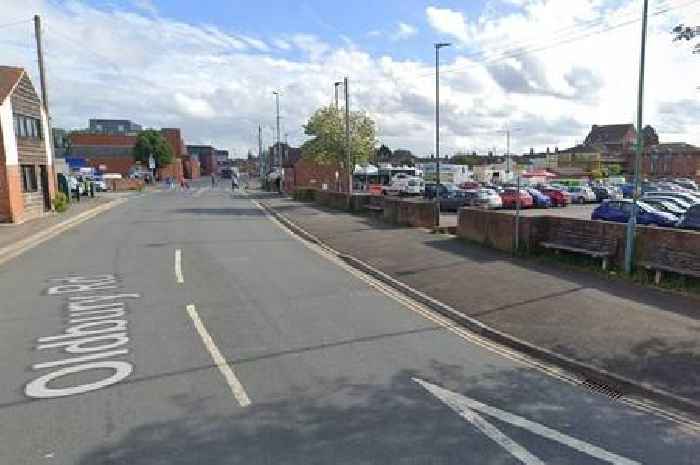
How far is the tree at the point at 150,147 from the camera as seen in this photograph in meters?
94.3

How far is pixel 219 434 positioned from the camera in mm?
4645

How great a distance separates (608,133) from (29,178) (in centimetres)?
13750

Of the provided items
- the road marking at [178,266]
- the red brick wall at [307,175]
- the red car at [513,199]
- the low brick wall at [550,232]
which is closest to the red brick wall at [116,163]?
the red brick wall at [307,175]

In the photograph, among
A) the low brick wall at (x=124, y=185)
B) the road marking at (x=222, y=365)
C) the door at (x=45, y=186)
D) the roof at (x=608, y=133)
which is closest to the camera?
the road marking at (x=222, y=365)

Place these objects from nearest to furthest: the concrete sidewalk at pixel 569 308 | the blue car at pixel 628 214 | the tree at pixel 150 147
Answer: the concrete sidewalk at pixel 569 308, the blue car at pixel 628 214, the tree at pixel 150 147

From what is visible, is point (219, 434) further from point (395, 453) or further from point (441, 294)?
point (441, 294)

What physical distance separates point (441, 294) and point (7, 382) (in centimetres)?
665

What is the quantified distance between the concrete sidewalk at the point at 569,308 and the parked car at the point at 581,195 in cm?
2871

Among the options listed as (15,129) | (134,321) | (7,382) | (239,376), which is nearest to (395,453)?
(239,376)

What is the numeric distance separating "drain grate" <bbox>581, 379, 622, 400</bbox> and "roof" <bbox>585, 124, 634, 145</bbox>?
5533 inches

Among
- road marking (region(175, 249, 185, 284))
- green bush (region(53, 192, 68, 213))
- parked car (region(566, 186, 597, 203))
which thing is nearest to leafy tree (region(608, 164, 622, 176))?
parked car (region(566, 186, 597, 203))

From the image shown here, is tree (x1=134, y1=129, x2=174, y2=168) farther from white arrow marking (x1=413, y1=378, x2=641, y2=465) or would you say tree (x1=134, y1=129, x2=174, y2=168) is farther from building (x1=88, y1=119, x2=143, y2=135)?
white arrow marking (x1=413, y1=378, x2=641, y2=465)

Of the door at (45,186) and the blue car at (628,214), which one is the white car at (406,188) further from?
the door at (45,186)

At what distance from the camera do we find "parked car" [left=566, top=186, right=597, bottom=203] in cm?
4059
